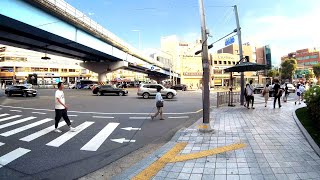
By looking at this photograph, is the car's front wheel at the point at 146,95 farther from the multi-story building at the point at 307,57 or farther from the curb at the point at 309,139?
the multi-story building at the point at 307,57

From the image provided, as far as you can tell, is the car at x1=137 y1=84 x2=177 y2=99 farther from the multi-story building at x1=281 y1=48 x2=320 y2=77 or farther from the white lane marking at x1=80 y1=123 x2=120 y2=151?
the multi-story building at x1=281 y1=48 x2=320 y2=77

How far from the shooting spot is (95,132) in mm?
9430

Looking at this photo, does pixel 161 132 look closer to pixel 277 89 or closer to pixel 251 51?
pixel 277 89

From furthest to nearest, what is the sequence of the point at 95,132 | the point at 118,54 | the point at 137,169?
1. the point at 118,54
2. the point at 95,132
3. the point at 137,169

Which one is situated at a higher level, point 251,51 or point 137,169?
point 251,51

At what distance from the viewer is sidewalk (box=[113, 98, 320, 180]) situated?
5.18 m

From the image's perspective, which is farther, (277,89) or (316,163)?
(277,89)

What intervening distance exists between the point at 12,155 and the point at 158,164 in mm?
3754

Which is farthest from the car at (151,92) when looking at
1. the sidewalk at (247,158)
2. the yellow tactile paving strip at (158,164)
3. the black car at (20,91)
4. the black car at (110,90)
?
the yellow tactile paving strip at (158,164)

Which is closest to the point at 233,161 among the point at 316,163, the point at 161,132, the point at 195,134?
the point at 316,163

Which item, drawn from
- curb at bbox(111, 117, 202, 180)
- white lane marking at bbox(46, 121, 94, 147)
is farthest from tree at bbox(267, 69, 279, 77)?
curb at bbox(111, 117, 202, 180)

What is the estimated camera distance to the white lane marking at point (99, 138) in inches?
291

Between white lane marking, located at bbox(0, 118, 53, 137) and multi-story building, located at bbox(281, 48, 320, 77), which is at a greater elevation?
multi-story building, located at bbox(281, 48, 320, 77)

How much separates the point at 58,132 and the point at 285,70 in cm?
8069
